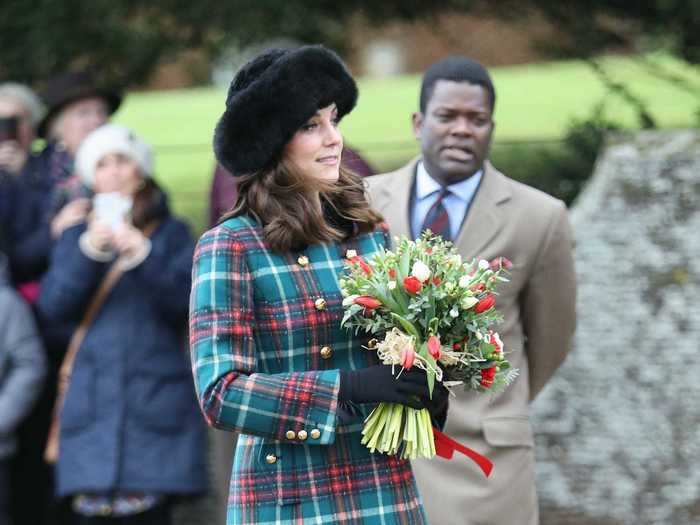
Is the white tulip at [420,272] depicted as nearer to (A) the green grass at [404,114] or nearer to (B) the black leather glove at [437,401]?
(B) the black leather glove at [437,401]

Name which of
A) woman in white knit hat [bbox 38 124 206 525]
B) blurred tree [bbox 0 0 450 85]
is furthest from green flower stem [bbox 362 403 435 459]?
blurred tree [bbox 0 0 450 85]

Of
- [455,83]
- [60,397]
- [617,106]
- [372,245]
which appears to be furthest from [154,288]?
[617,106]

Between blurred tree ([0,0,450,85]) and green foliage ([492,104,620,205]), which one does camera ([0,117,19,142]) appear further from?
green foliage ([492,104,620,205])

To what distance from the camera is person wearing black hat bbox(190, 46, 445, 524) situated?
349cm

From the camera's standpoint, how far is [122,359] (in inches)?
229

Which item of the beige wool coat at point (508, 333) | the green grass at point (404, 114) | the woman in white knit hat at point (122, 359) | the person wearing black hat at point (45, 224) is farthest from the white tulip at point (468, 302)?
the green grass at point (404, 114)

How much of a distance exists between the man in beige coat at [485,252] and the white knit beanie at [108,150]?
4.21ft

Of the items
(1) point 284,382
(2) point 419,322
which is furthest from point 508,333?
(1) point 284,382

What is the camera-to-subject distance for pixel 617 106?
8.17 meters

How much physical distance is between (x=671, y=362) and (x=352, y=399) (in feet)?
10.6

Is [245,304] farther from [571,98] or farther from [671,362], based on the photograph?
[571,98]

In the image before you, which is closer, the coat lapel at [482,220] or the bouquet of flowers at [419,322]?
the bouquet of flowers at [419,322]

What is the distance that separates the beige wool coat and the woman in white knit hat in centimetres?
116

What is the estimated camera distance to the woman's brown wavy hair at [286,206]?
3.62m
